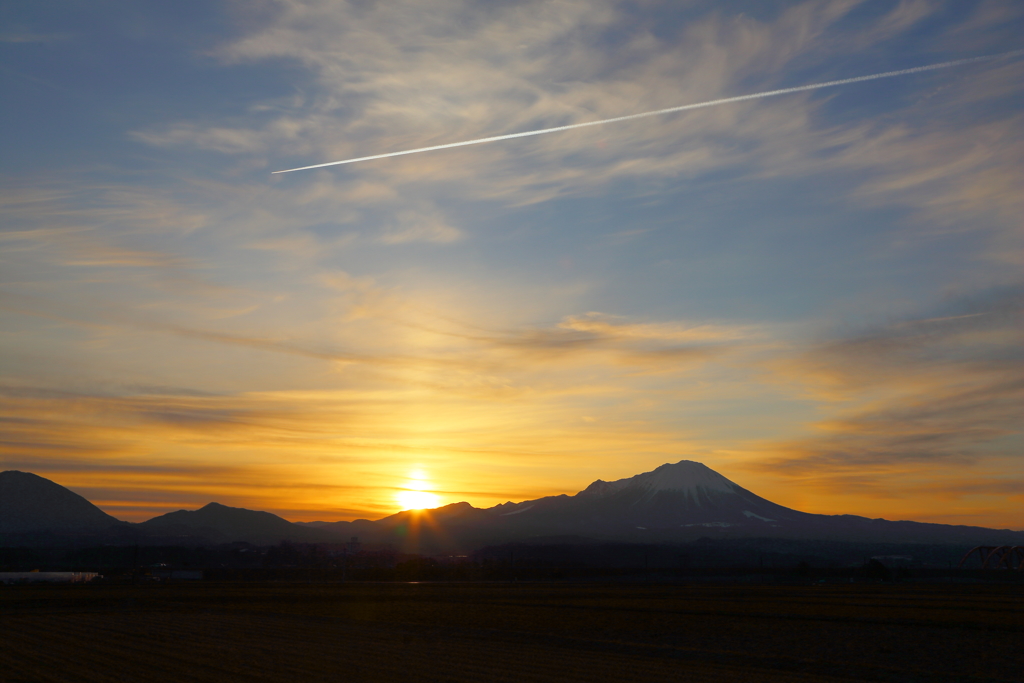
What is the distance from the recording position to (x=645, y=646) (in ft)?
135

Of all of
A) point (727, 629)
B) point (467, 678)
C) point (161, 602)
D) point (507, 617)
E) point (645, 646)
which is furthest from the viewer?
point (161, 602)

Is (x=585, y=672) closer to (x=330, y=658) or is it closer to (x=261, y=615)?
(x=330, y=658)

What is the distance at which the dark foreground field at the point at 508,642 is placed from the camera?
30406mm

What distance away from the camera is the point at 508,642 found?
41844mm

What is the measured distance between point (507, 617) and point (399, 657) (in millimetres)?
24606

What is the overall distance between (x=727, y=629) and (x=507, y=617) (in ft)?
54.0

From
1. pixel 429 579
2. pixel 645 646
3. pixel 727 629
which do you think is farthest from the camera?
pixel 429 579

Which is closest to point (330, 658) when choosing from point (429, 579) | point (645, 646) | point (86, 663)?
point (86, 663)

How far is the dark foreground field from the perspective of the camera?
30406 millimetres

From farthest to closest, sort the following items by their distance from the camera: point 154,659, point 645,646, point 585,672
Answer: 1. point 645,646
2. point 154,659
3. point 585,672

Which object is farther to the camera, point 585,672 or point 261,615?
point 261,615

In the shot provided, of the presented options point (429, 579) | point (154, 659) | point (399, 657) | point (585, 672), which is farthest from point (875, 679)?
point (429, 579)

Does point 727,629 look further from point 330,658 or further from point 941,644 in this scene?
point 330,658

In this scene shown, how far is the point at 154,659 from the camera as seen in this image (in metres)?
32.5
